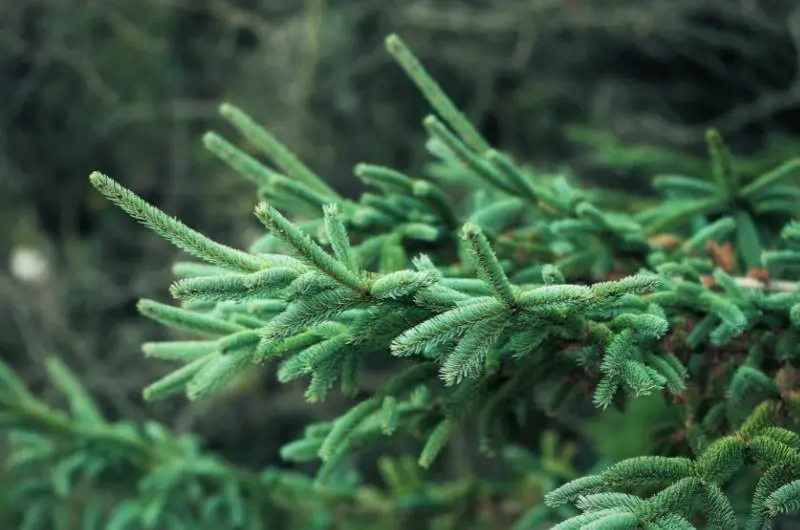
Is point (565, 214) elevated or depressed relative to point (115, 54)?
depressed

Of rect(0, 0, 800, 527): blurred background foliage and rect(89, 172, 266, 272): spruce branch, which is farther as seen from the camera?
rect(0, 0, 800, 527): blurred background foliage

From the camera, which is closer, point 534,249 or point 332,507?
point 534,249

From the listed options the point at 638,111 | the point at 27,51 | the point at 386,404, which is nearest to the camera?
the point at 386,404

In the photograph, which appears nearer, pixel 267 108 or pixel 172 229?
pixel 172 229

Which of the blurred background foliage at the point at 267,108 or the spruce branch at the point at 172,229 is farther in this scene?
the blurred background foliage at the point at 267,108

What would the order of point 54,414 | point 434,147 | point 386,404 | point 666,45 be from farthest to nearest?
point 666,45 → point 54,414 → point 434,147 → point 386,404

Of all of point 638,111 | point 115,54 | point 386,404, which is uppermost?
point 115,54

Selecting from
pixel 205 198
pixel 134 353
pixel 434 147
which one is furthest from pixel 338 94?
pixel 434 147

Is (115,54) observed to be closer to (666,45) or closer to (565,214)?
(666,45)
